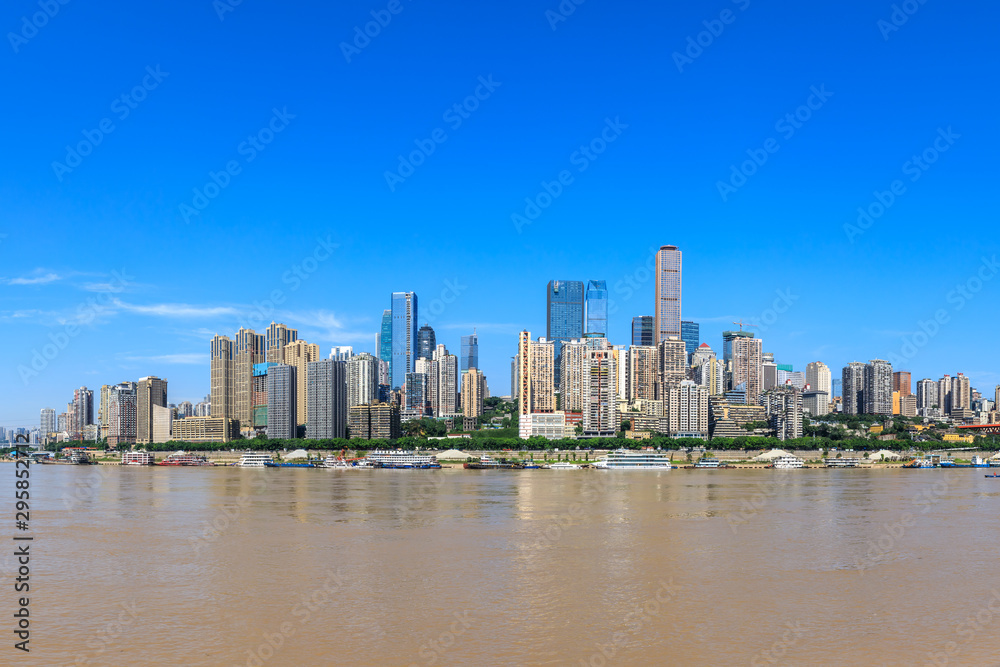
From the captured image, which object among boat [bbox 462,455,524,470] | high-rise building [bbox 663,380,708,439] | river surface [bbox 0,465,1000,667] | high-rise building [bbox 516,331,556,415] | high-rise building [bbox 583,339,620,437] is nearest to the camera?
river surface [bbox 0,465,1000,667]

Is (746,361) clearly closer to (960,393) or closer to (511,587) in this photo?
(960,393)

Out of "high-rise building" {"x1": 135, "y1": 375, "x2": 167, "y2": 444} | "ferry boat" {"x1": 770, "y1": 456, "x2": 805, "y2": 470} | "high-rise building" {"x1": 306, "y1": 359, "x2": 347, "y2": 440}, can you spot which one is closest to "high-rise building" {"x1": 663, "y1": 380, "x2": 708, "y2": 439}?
"ferry boat" {"x1": 770, "y1": 456, "x2": 805, "y2": 470}

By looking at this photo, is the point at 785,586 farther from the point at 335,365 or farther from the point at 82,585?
the point at 335,365

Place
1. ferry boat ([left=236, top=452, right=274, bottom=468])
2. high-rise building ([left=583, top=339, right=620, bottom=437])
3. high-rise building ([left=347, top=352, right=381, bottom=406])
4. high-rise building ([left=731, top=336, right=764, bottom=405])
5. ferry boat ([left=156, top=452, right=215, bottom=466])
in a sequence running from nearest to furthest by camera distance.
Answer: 1. ferry boat ([left=236, top=452, right=274, bottom=468])
2. ferry boat ([left=156, top=452, right=215, bottom=466])
3. high-rise building ([left=583, top=339, right=620, bottom=437])
4. high-rise building ([left=347, top=352, right=381, bottom=406])
5. high-rise building ([left=731, top=336, right=764, bottom=405])

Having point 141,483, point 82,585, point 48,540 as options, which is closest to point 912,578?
point 82,585

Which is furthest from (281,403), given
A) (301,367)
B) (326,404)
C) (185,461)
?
(185,461)

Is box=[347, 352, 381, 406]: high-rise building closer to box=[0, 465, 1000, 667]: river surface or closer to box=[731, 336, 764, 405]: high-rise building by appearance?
box=[731, 336, 764, 405]: high-rise building
